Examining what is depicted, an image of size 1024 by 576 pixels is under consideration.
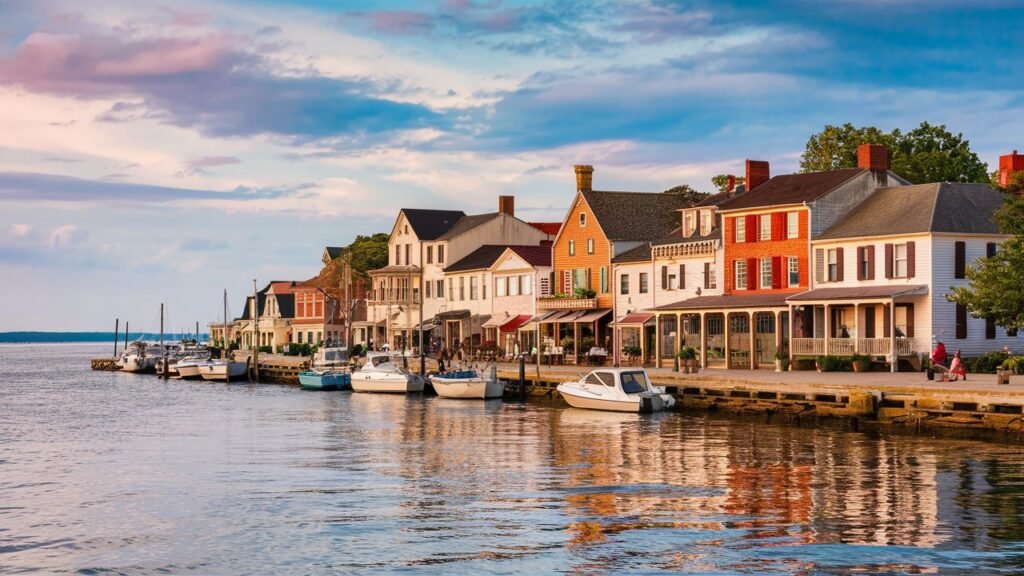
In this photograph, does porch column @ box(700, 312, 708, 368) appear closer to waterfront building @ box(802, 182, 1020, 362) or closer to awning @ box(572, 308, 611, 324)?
waterfront building @ box(802, 182, 1020, 362)

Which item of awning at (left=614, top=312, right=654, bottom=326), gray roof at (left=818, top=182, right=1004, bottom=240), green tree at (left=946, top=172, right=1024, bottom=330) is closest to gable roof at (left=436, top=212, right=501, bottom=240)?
awning at (left=614, top=312, right=654, bottom=326)

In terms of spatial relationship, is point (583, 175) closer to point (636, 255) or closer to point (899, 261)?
point (636, 255)

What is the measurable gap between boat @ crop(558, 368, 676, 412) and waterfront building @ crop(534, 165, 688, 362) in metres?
23.1

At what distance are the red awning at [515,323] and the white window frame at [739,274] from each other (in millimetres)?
22766

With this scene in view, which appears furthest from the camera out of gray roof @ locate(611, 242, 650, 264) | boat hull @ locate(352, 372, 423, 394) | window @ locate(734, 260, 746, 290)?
gray roof @ locate(611, 242, 650, 264)

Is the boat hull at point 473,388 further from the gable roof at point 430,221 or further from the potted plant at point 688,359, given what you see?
the gable roof at point 430,221

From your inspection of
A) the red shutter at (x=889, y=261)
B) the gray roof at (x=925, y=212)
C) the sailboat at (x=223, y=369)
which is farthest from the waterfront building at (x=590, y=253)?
the sailboat at (x=223, y=369)

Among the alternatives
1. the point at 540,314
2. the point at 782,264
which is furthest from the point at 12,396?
the point at 782,264

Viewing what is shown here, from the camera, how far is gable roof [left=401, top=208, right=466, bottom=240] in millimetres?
120713

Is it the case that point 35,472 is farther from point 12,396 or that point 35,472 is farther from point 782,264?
point 12,396

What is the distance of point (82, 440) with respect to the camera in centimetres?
5869

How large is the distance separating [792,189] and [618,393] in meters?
22.0

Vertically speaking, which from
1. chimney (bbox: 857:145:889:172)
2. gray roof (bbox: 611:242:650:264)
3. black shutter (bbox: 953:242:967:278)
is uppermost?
chimney (bbox: 857:145:889:172)

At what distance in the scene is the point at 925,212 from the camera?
232 ft
